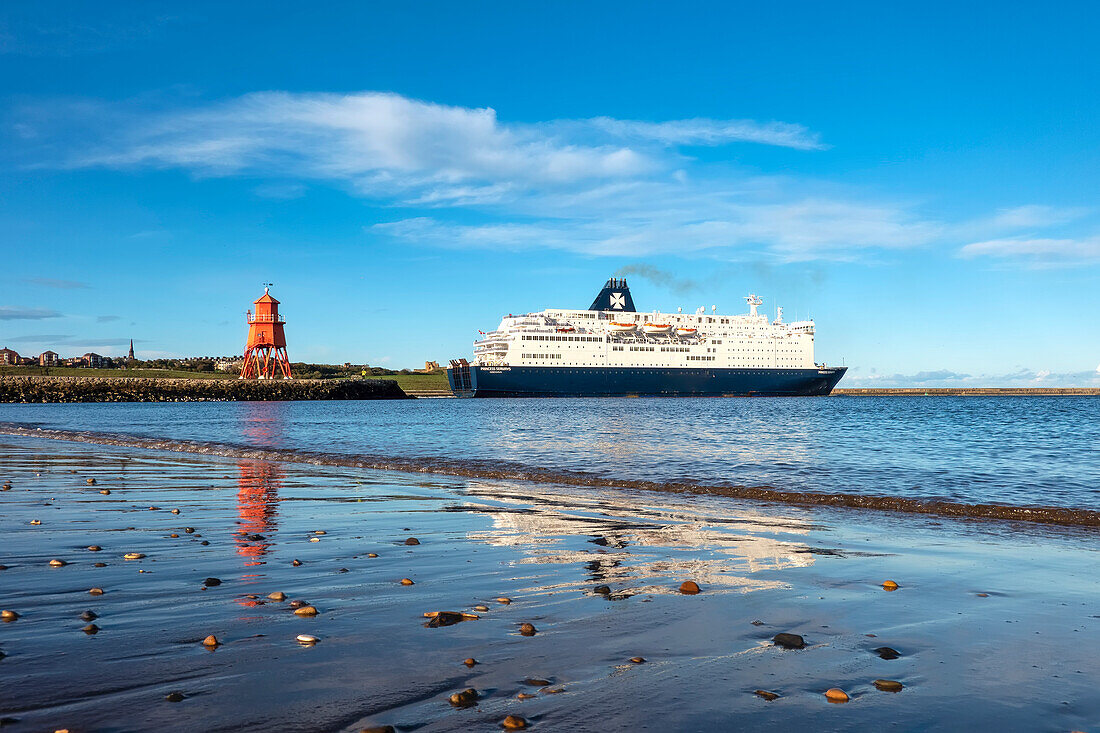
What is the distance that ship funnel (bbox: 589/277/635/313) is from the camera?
93.1 m

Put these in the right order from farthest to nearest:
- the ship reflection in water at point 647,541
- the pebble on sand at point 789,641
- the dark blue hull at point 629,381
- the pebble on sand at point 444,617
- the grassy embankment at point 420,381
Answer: the grassy embankment at point 420,381
the dark blue hull at point 629,381
the ship reflection in water at point 647,541
the pebble on sand at point 444,617
the pebble on sand at point 789,641

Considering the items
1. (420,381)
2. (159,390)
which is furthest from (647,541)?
(420,381)

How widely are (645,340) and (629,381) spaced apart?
18.3 ft

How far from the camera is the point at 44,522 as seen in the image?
7859 millimetres

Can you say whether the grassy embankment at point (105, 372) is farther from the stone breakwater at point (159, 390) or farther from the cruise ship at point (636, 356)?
the cruise ship at point (636, 356)

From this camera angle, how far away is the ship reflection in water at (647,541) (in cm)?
567

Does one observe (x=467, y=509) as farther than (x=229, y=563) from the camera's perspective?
Yes

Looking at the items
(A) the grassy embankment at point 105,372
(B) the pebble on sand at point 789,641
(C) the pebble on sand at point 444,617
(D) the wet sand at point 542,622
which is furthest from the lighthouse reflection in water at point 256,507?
(A) the grassy embankment at point 105,372

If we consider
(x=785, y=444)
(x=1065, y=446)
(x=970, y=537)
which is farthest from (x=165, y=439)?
(x=1065, y=446)

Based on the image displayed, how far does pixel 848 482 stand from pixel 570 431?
16.5m

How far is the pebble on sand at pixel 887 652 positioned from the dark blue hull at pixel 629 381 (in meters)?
78.7

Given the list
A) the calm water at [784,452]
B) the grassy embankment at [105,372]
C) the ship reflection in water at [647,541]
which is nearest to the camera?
the ship reflection in water at [647,541]

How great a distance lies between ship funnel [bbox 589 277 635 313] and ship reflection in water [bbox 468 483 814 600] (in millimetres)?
82907

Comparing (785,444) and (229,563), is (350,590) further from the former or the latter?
(785,444)
